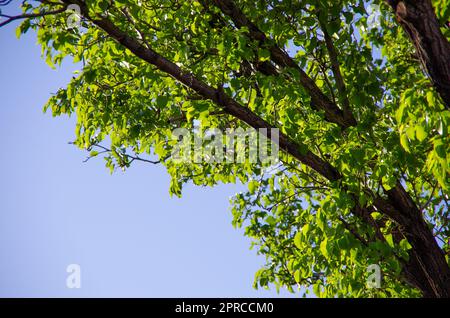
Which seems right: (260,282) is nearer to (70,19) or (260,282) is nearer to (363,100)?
(363,100)

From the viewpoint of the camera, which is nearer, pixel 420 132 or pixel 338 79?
pixel 420 132

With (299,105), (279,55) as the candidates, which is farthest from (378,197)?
(279,55)

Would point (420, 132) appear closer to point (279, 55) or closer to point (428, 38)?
point (428, 38)

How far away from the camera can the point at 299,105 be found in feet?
24.5

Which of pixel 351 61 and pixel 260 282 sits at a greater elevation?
pixel 351 61

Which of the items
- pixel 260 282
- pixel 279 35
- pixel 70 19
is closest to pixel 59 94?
pixel 70 19

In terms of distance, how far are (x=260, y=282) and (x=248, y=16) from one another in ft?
A: 16.4

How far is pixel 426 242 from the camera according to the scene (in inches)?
288

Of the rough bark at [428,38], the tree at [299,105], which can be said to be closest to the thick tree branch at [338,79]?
the tree at [299,105]

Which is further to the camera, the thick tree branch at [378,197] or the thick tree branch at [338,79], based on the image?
the thick tree branch at [338,79]

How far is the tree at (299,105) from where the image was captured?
6.12 meters

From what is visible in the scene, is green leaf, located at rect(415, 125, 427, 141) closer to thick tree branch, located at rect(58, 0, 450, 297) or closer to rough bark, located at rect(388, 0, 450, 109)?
rough bark, located at rect(388, 0, 450, 109)

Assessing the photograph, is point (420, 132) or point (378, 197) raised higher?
point (420, 132)

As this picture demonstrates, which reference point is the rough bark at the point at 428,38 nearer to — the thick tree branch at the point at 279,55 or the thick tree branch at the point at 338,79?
the thick tree branch at the point at 338,79
